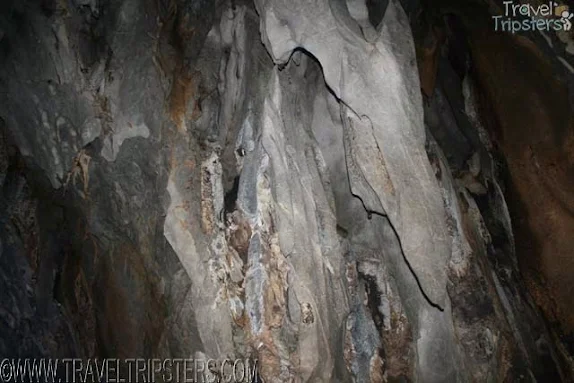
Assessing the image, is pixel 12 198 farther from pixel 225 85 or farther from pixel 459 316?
pixel 459 316

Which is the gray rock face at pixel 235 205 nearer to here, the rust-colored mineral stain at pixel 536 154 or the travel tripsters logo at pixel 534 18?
the rust-colored mineral stain at pixel 536 154

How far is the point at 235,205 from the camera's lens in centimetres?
370

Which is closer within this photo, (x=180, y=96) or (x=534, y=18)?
(x=534, y=18)

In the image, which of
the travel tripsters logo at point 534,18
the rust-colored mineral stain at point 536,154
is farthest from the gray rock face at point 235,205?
the travel tripsters logo at point 534,18

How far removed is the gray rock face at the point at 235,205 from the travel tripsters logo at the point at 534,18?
28.2 inches

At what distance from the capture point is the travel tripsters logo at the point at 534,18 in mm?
3422

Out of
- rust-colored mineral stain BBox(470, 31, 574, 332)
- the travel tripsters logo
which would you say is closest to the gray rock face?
rust-colored mineral stain BBox(470, 31, 574, 332)

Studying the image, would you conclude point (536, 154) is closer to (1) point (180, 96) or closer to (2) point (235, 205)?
(2) point (235, 205)

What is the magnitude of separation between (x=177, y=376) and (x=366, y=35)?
10.4 feet

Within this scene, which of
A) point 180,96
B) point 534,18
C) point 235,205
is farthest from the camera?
point 180,96

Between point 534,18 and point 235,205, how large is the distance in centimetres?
280

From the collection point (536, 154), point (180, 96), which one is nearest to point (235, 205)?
point (180, 96)

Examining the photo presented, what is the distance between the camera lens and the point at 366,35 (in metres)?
3.28

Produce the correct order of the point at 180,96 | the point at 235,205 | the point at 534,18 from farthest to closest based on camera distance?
the point at 180,96
the point at 235,205
the point at 534,18
